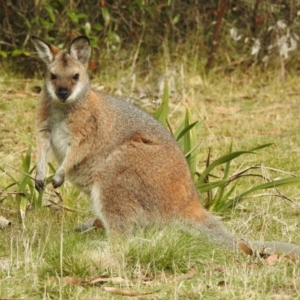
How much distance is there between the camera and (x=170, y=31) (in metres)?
11.8

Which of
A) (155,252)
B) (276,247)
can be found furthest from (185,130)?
(155,252)

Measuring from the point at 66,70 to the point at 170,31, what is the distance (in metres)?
5.82

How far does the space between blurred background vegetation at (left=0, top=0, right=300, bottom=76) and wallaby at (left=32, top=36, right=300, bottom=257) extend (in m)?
4.47

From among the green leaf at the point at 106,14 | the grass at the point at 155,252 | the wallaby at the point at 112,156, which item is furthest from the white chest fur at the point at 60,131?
the green leaf at the point at 106,14

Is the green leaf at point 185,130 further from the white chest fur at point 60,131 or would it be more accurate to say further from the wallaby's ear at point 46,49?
the wallaby's ear at point 46,49

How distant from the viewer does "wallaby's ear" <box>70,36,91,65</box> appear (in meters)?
6.21

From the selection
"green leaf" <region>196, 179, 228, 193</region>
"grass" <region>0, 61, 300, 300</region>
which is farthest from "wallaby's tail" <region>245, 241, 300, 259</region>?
"green leaf" <region>196, 179, 228, 193</region>

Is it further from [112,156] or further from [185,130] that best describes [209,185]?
[112,156]

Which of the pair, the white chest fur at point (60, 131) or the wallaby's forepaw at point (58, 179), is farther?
the white chest fur at point (60, 131)

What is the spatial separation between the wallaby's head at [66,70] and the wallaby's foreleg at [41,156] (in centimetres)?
32

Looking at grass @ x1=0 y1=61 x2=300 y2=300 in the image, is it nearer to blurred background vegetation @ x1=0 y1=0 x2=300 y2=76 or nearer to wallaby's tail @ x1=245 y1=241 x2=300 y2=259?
wallaby's tail @ x1=245 y1=241 x2=300 y2=259

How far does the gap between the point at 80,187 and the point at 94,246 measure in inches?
24.7

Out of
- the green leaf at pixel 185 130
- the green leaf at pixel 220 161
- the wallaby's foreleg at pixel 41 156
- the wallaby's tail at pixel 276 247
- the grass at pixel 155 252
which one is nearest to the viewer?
the grass at pixel 155 252

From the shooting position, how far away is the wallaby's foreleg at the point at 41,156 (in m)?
6.18
